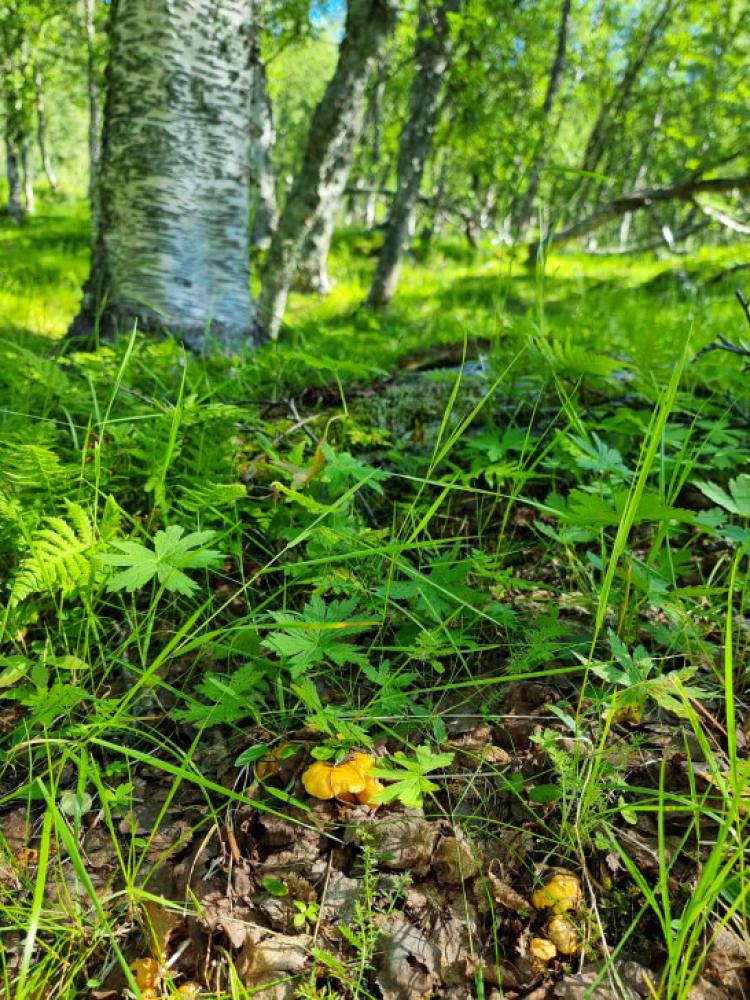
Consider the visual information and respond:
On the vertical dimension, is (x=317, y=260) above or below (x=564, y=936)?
above

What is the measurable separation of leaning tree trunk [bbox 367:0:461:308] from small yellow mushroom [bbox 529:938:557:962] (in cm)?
736

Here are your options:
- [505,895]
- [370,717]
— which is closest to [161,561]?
[370,717]

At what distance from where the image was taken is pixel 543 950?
3.52 feet

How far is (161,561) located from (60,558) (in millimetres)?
282

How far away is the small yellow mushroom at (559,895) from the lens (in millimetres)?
1112

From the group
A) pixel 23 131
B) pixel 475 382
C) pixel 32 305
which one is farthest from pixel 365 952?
pixel 23 131

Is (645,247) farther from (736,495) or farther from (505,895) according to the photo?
(505,895)

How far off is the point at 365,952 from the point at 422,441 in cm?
163

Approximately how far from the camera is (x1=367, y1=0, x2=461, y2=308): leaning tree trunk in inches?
270

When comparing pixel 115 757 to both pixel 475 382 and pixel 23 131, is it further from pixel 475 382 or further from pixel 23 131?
pixel 23 131

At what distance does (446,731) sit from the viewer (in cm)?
141

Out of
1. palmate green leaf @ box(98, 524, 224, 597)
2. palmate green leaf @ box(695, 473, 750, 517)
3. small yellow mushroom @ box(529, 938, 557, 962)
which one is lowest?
small yellow mushroom @ box(529, 938, 557, 962)

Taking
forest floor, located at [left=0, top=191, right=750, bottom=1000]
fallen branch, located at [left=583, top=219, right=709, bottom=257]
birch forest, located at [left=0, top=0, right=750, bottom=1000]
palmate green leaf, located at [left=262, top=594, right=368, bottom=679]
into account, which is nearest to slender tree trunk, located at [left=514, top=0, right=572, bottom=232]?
fallen branch, located at [left=583, top=219, right=709, bottom=257]

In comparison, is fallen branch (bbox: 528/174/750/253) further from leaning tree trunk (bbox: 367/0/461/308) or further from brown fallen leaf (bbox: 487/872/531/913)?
brown fallen leaf (bbox: 487/872/531/913)
